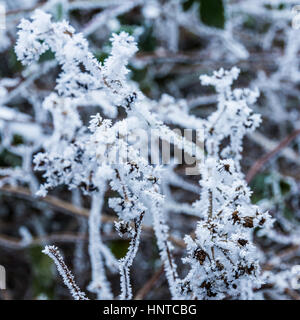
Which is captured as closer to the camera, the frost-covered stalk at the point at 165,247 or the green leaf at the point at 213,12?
the frost-covered stalk at the point at 165,247

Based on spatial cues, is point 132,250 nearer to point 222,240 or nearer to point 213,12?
point 222,240

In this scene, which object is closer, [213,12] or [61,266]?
[61,266]

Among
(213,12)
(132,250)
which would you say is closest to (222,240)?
(132,250)

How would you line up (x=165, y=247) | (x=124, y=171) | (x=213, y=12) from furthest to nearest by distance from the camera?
(x=213, y=12) < (x=165, y=247) < (x=124, y=171)

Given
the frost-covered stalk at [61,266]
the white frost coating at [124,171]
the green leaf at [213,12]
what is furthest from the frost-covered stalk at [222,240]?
the green leaf at [213,12]

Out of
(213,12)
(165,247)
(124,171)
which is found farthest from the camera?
(213,12)

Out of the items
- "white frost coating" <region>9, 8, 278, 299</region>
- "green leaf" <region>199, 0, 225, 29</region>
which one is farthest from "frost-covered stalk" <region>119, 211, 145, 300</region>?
"green leaf" <region>199, 0, 225, 29</region>

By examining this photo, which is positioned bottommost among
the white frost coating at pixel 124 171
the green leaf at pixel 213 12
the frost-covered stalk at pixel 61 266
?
the frost-covered stalk at pixel 61 266

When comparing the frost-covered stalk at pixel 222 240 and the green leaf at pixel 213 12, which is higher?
the green leaf at pixel 213 12

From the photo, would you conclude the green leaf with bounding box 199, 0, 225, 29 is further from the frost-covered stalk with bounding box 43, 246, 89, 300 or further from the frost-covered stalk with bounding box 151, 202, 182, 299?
the frost-covered stalk with bounding box 43, 246, 89, 300

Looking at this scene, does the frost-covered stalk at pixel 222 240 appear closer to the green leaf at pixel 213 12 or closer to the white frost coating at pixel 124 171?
the white frost coating at pixel 124 171

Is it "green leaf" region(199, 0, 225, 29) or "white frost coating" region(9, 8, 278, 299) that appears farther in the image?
"green leaf" region(199, 0, 225, 29)

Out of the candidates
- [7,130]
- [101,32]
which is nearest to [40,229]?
[7,130]
